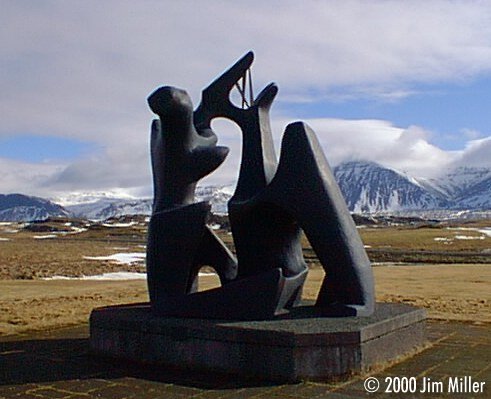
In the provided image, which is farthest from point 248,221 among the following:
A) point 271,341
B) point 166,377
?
point 166,377

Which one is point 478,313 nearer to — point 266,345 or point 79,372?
point 266,345

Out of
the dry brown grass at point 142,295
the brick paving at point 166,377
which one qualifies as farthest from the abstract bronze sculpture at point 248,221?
the dry brown grass at point 142,295

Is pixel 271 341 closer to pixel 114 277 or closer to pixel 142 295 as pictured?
pixel 142 295

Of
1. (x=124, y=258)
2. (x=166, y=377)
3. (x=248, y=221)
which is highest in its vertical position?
(x=248, y=221)

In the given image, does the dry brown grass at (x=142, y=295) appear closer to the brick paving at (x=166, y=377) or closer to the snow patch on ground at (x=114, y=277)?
the snow patch on ground at (x=114, y=277)

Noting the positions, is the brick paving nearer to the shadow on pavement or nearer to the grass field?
the shadow on pavement

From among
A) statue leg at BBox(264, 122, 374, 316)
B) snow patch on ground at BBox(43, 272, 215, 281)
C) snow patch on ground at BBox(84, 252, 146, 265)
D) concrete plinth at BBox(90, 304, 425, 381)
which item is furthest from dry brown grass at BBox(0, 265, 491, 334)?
snow patch on ground at BBox(84, 252, 146, 265)

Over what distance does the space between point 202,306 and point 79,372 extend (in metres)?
2.25

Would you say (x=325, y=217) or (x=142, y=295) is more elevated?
(x=325, y=217)

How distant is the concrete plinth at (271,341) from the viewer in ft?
30.7

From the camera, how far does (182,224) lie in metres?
12.1

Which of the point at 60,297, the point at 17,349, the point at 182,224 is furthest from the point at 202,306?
the point at 60,297

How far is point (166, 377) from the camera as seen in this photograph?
9602mm

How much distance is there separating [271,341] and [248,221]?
2.94 metres
